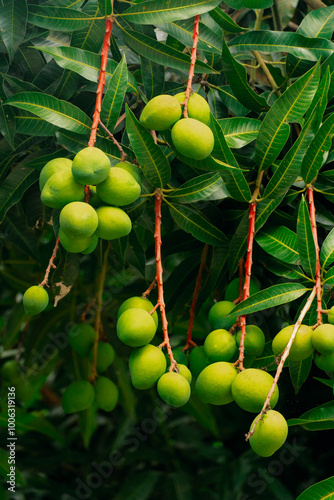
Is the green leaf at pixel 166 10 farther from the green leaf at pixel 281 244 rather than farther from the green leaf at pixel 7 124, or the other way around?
the green leaf at pixel 281 244

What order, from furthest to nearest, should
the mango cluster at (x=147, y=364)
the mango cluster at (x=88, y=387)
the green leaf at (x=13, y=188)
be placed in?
the mango cluster at (x=88, y=387) → the green leaf at (x=13, y=188) → the mango cluster at (x=147, y=364)

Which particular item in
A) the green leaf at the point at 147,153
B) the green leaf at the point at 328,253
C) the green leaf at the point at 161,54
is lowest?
the green leaf at the point at 328,253

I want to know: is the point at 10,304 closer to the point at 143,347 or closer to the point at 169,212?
the point at 169,212

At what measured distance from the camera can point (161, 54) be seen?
99cm

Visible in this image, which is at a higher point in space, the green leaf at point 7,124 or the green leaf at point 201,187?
the green leaf at point 7,124

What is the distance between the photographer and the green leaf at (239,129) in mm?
989

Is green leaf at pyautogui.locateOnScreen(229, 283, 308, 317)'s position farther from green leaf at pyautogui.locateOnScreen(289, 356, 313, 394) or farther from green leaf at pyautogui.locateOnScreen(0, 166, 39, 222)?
green leaf at pyautogui.locateOnScreen(0, 166, 39, 222)

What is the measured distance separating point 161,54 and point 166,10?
0.08 meters

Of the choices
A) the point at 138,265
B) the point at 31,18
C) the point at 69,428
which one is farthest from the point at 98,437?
the point at 31,18

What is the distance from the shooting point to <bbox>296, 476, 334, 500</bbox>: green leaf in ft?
2.83

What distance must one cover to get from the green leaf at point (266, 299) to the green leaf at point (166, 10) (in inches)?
18.6

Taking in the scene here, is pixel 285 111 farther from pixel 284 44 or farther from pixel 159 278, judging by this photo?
pixel 159 278

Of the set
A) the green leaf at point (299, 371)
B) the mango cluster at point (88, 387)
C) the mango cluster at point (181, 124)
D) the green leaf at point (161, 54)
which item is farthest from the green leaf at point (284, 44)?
the mango cluster at point (88, 387)

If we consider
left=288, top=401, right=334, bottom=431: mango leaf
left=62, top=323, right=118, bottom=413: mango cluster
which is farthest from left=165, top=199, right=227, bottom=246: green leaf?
left=62, top=323, right=118, bottom=413: mango cluster
